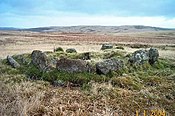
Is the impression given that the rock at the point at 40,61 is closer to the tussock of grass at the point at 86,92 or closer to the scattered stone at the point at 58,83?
the tussock of grass at the point at 86,92

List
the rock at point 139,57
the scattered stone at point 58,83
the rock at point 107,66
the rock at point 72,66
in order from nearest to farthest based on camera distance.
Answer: the scattered stone at point 58,83 → the rock at point 72,66 → the rock at point 107,66 → the rock at point 139,57

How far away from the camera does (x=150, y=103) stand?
438 inches

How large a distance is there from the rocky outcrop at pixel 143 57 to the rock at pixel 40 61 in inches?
223

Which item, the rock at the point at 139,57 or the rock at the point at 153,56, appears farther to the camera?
the rock at the point at 153,56

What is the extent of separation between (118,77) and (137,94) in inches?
89.5

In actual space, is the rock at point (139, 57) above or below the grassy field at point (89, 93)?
above

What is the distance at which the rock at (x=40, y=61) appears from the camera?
1511 cm

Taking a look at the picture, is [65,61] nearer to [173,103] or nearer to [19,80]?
[19,80]

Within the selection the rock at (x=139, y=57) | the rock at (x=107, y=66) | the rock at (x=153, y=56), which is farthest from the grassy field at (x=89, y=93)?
the rock at (x=153, y=56)

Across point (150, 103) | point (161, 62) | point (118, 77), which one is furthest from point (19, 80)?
point (161, 62)

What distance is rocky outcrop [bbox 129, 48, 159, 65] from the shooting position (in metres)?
17.7

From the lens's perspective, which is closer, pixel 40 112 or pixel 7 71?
pixel 40 112

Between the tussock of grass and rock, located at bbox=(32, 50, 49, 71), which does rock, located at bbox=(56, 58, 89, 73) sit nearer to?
the tussock of grass

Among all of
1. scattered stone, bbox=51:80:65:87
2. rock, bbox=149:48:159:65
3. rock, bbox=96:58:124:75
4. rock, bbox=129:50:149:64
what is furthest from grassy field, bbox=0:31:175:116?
rock, bbox=149:48:159:65
